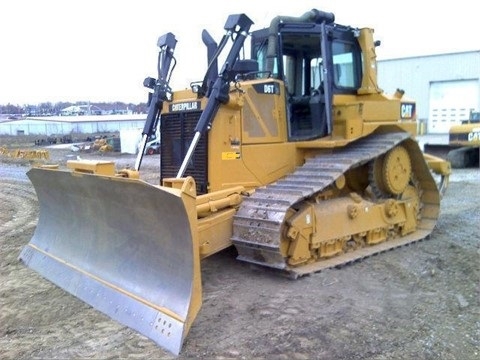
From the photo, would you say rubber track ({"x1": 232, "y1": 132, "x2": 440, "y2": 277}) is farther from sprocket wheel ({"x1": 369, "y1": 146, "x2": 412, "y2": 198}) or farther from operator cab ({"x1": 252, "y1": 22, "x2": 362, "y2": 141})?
operator cab ({"x1": 252, "y1": 22, "x2": 362, "y2": 141})

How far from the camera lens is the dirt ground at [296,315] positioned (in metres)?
4.08

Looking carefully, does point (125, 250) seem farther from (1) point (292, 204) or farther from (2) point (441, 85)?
(2) point (441, 85)

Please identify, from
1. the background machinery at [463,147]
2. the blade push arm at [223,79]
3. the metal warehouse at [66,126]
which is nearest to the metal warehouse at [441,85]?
the background machinery at [463,147]

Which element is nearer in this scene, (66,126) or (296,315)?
(296,315)

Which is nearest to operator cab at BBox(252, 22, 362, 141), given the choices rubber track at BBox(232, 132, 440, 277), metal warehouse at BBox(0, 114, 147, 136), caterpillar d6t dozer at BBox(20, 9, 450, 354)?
caterpillar d6t dozer at BBox(20, 9, 450, 354)

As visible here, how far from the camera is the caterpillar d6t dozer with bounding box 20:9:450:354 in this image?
4621mm

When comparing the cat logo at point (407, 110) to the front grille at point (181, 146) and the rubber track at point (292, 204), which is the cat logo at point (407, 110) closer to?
the rubber track at point (292, 204)

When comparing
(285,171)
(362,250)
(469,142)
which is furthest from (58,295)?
(469,142)

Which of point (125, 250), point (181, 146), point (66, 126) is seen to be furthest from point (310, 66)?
point (66, 126)

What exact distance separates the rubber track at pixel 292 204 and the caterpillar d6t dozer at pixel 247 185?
0.05ft

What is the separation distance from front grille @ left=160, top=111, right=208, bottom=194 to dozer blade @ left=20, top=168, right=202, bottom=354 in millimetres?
1194

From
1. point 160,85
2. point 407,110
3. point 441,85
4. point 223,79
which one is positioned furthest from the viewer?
point 441,85

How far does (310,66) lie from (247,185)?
199 cm

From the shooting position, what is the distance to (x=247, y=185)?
624 centimetres
